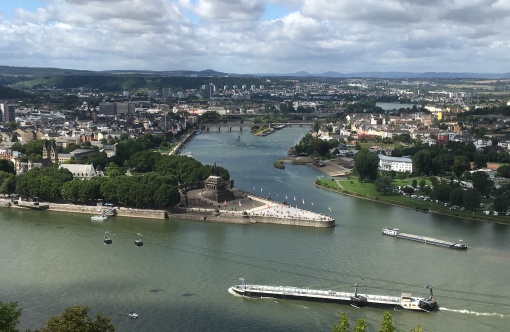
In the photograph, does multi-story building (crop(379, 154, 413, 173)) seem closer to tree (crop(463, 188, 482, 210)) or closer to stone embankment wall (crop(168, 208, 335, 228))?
tree (crop(463, 188, 482, 210))

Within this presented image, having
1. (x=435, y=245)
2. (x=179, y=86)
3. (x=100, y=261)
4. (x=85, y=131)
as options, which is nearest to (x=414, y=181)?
(x=435, y=245)

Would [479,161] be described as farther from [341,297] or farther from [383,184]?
[341,297]

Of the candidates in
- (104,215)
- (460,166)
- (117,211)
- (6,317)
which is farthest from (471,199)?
(6,317)

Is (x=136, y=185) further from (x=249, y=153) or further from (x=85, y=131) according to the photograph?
(x=85, y=131)

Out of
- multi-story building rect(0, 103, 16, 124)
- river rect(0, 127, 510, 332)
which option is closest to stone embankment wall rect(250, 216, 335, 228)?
river rect(0, 127, 510, 332)

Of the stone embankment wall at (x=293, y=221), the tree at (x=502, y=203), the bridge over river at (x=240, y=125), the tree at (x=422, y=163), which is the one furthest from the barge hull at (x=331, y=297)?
the bridge over river at (x=240, y=125)
